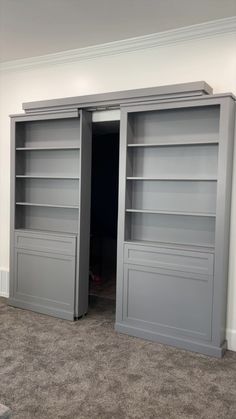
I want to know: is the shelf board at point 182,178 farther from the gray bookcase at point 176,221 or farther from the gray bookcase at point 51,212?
the gray bookcase at point 51,212

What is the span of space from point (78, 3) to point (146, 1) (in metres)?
0.57

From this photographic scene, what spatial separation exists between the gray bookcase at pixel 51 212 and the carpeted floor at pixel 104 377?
1.55 feet

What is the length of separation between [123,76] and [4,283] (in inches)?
117

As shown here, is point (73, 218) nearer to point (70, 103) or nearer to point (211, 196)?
point (70, 103)

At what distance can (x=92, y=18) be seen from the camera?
11.2ft

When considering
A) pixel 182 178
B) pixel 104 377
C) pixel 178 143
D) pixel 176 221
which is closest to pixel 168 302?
pixel 176 221

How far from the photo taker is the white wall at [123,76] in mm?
3430

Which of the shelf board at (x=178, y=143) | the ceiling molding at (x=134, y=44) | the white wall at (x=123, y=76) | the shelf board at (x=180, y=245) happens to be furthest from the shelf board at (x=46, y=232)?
the ceiling molding at (x=134, y=44)

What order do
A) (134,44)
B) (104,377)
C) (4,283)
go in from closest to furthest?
(104,377), (134,44), (4,283)

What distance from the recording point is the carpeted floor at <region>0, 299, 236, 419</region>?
2471 millimetres

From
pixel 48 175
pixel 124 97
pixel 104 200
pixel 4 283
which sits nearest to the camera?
pixel 124 97

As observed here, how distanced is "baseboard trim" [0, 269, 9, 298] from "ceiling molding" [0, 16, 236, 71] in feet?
8.64

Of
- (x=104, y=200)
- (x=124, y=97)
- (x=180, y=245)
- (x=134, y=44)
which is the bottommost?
(x=180, y=245)

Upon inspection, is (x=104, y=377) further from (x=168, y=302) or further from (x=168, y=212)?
(x=168, y=212)
